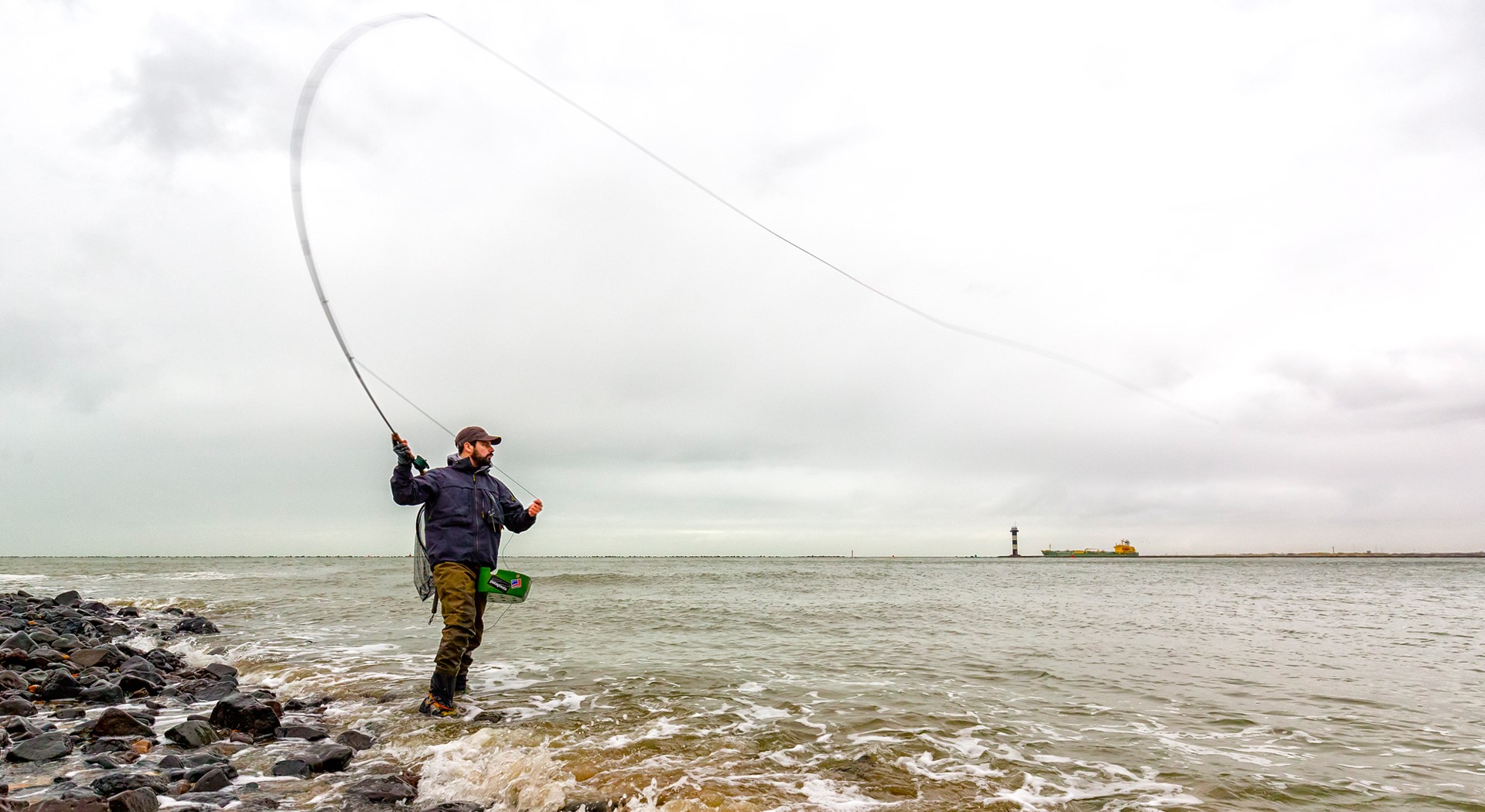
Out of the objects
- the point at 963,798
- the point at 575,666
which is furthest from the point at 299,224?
the point at 963,798

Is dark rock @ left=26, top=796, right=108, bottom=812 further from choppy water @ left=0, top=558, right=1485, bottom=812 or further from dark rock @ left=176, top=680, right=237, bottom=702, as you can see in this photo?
dark rock @ left=176, top=680, right=237, bottom=702

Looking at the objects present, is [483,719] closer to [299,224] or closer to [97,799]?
[97,799]

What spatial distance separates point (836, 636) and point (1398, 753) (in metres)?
8.81

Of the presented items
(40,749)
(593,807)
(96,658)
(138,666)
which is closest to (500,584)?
(593,807)

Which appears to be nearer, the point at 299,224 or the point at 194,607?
the point at 299,224

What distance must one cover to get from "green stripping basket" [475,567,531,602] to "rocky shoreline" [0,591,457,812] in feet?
5.15

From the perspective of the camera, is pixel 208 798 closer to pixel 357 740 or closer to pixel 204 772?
pixel 204 772

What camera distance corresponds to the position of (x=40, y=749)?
5.62 meters

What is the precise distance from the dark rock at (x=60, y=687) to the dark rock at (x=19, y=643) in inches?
111

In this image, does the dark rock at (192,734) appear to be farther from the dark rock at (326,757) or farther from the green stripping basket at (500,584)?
the green stripping basket at (500,584)

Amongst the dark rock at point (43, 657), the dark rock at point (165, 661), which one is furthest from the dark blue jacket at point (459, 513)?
the dark rock at point (43, 657)

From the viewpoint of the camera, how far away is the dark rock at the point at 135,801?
14.0 ft

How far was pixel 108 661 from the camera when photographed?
31.8 ft

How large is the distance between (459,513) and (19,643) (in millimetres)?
7820
